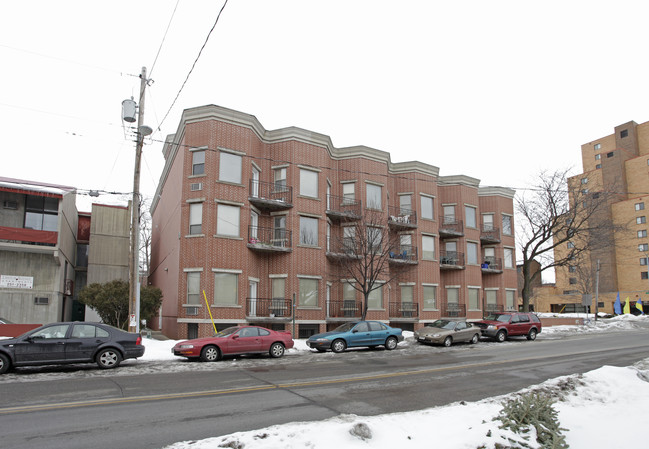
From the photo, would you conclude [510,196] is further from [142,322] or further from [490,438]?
[490,438]

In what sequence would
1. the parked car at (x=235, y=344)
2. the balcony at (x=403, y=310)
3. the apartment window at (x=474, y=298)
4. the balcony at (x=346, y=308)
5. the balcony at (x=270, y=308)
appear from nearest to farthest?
the parked car at (x=235, y=344), the balcony at (x=270, y=308), the balcony at (x=346, y=308), the balcony at (x=403, y=310), the apartment window at (x=474, y=298)

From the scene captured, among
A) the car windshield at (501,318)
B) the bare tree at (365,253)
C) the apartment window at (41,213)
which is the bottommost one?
the car windshield at (501,318)

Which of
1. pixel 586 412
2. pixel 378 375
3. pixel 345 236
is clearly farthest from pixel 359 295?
pixel 586 412

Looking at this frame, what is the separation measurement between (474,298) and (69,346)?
28.2 metres

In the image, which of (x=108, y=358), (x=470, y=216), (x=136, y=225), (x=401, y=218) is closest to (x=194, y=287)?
(x=136, y=225)

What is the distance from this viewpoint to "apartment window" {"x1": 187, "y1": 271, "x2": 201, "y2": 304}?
830 inches

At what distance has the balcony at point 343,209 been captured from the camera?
26016 mm

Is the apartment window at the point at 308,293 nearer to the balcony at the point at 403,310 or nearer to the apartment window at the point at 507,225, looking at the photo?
the balcony at the point at 403,310

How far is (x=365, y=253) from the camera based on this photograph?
76.0 feet

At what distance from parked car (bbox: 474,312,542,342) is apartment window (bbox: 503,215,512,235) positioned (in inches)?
484

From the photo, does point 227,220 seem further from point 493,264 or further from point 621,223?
point 621,223

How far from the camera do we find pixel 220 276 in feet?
70.6

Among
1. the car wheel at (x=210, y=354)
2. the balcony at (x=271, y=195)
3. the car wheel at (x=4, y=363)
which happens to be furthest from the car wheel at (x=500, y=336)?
the car wheel at (x=4, y=363)

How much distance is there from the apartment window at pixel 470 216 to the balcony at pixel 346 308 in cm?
1311
